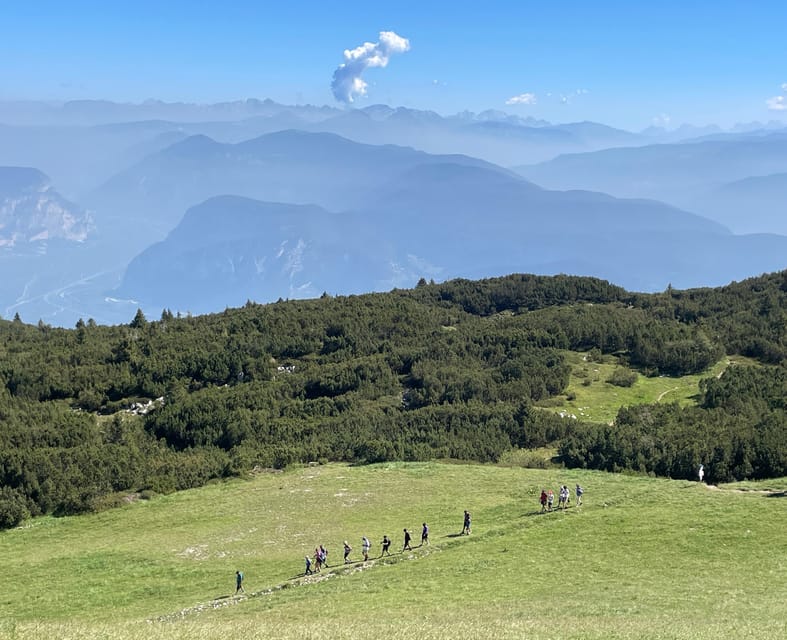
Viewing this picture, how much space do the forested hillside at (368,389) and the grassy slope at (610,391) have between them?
2.29m

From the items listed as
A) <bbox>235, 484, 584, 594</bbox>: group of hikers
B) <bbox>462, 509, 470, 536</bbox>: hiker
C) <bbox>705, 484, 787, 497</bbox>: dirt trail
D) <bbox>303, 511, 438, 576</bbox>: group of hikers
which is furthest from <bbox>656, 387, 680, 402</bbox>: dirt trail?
<bbox>303, 511, 438, 576</bbox>: group of hikers

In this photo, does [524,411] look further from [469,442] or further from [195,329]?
[195,329]

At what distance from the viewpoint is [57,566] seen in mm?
39625

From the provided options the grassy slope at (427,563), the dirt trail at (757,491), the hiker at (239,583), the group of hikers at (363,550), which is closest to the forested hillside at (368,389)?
the dirt trail at (757,491)

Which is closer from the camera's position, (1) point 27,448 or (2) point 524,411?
(1) point 27,448

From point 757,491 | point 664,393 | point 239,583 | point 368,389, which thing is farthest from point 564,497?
point 664,393

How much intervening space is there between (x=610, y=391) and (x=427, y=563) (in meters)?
56.6

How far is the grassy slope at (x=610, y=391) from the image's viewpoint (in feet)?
258

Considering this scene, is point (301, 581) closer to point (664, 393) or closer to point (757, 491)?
Answer: point (757, 491)

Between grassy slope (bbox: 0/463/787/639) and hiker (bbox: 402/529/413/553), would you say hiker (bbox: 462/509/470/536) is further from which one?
hiker (bbox: 402/529/413/553)

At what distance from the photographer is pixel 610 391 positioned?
3339 inches

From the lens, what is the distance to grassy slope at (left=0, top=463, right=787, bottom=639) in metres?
23.2

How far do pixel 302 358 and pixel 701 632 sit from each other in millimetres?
83858

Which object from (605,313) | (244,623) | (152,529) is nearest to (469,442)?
(152,529)
